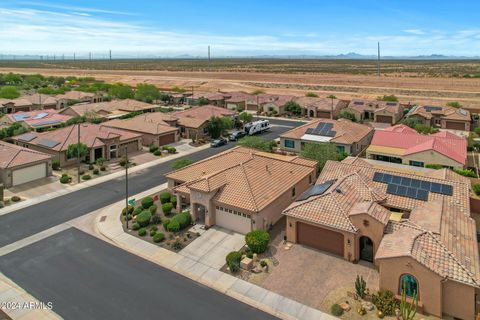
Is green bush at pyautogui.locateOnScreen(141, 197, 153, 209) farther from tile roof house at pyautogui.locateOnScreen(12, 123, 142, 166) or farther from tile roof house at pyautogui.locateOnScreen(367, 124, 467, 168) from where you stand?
tile roof house at pyautogui.locateOnScreen(367, 124, 467, 168)

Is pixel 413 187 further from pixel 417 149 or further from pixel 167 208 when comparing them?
pixel 167 208

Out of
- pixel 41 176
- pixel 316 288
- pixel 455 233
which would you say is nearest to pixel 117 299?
pixel 316 288

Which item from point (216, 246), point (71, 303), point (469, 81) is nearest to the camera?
point (71, 303)

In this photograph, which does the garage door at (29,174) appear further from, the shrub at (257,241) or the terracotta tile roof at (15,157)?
the shrub at (257,241)

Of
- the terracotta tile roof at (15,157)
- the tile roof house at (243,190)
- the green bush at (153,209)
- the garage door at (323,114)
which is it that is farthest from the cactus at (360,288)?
the garage door at (323,114)

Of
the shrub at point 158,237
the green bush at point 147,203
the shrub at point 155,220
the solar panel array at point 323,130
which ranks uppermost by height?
the solar panel array at point 323,130

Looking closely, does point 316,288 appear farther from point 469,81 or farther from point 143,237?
point 469,81
